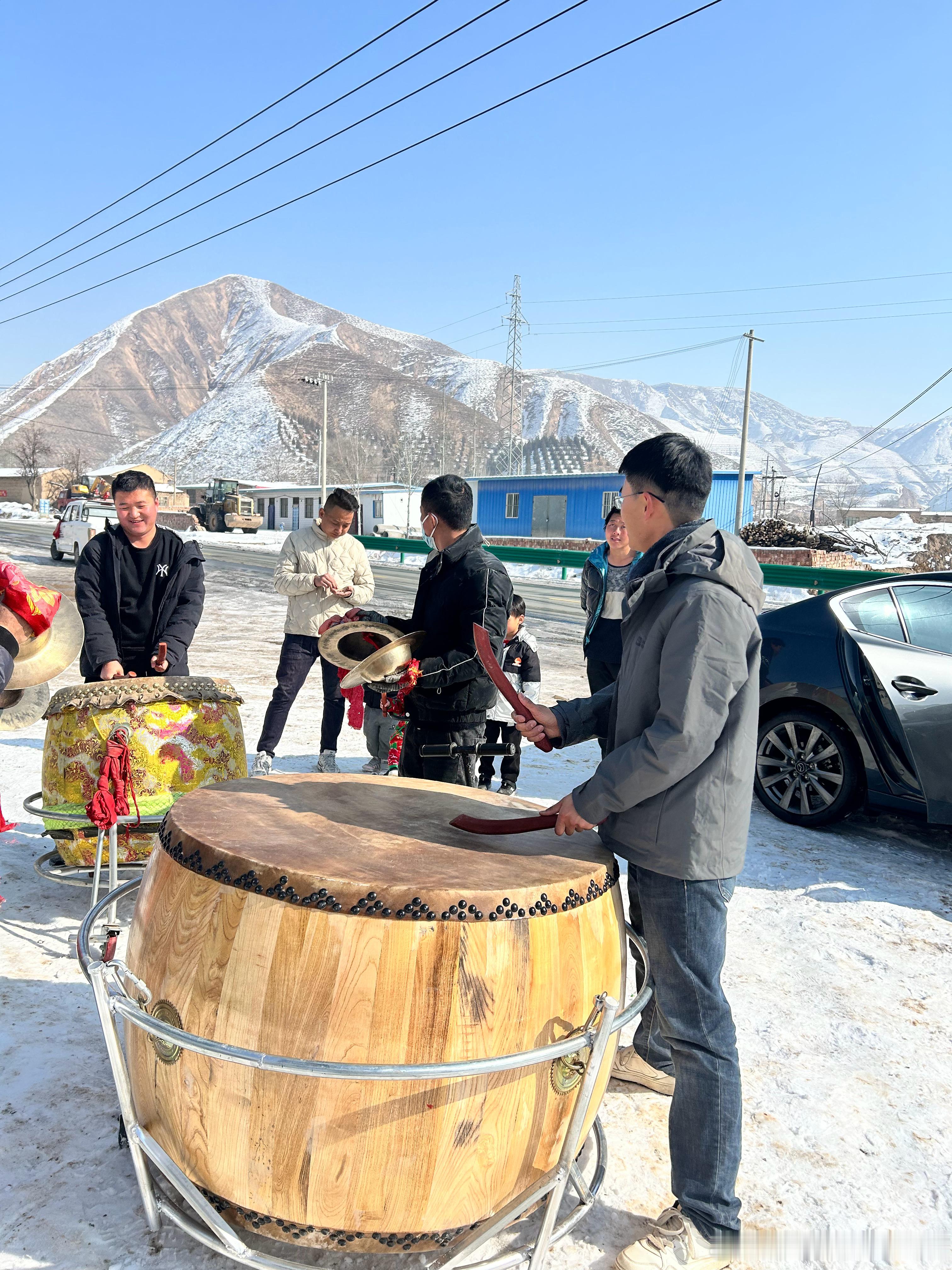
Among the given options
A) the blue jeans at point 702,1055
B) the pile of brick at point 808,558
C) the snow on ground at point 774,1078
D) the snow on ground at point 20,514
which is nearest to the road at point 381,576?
the pile of brick at point 808,558

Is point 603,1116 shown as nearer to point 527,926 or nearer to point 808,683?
point 527,926

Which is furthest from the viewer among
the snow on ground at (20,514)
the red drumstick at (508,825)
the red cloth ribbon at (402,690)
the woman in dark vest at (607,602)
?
the snow on ground at (20,514)

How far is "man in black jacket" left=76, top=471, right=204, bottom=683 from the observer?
177 inches

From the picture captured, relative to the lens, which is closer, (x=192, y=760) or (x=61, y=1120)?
(x=61, y=1120)

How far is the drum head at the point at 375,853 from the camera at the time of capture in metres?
1.91

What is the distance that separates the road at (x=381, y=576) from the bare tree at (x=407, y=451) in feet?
313

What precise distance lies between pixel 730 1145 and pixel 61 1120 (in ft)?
6.31

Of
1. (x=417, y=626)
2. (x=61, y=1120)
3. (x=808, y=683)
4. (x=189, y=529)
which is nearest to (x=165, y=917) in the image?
(x=61, y=1120)

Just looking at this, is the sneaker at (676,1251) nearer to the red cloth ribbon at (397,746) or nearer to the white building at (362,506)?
the red cloth ribbon at (397,746)

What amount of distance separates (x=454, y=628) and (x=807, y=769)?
275cm

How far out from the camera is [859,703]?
17.2 feet

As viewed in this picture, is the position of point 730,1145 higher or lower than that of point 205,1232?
higher

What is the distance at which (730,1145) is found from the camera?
2213 millimetres

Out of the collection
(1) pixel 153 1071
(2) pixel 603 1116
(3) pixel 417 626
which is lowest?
(2) pixel 603 1116
